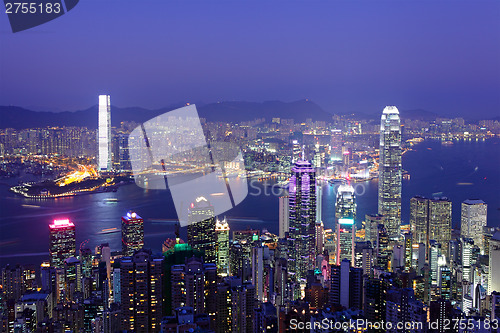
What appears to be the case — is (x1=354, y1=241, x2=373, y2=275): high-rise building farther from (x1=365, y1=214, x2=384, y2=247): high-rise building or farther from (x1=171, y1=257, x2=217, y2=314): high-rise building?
(x1=171, y1=257, x2=217, y2=314): high-rise building

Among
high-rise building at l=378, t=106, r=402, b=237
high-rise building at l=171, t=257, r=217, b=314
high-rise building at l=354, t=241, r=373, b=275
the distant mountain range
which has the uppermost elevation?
the distant mountain range

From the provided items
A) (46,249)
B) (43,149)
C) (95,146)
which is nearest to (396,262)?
(46,249)

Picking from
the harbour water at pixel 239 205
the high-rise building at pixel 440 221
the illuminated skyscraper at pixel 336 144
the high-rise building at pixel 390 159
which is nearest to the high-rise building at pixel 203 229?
the harbour water at pixel 239 205

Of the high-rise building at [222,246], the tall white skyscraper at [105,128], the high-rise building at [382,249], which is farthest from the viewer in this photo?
the tall white skyscraper at [105,128]

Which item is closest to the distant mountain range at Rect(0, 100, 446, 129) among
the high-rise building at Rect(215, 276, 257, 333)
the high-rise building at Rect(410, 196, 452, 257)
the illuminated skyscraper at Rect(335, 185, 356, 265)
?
the illuminated skyscraper at Rect(335, 185, 356, 265)

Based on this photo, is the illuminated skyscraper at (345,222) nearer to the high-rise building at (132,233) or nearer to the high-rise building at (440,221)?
the high-rise building at (440,221)

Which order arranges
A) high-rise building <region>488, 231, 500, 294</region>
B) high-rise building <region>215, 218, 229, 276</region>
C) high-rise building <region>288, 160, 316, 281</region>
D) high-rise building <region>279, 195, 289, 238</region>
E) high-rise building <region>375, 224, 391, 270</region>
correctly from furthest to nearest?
high-rise building <region>279, 195, 289, 238</region> → high-rise building <region>288, 160, 316, 281</region> → high-rise building <region>375, 224, 391, 270</region> → high-rise building <region>215, 218, 229, 276</region> → high-rise building <region>488, 231, 500, 294</region>

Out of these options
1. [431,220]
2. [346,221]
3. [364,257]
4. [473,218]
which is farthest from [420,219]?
[364,257]
